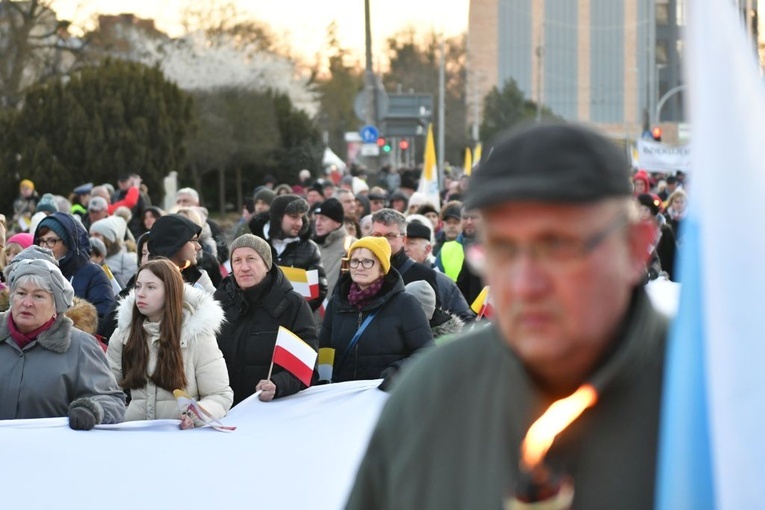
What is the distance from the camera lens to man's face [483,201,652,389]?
6.31ft

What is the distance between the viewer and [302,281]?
34.4ft

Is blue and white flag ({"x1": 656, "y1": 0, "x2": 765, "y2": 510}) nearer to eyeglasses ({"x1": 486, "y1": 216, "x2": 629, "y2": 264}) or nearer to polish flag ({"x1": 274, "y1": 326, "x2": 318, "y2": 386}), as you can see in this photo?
eyeglasses ({"x1": 486, "y1": 216, "x2": 629, "y2": 264})

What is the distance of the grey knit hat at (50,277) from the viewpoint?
22.2 feet

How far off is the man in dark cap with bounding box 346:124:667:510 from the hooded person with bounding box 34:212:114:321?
7.73 m

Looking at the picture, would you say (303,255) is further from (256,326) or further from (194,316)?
(194,316)

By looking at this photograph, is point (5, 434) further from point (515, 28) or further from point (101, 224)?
point (515, 28)

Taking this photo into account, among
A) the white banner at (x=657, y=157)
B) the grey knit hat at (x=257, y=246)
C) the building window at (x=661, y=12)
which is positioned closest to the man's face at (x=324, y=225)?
the grey knit hat at (x=257, y=246)

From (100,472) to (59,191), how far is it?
82.1ft

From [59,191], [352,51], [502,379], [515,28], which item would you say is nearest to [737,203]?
[502,379]

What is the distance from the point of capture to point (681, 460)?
1.87 metres

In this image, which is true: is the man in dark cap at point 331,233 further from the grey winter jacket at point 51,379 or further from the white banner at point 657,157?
the white banner at point 657,157

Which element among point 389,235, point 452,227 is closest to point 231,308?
point 389,235

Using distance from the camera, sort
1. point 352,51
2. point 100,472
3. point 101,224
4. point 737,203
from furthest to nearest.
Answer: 1. point 352,51
2. point 101,224
3. point 100,472
4. point 737,203

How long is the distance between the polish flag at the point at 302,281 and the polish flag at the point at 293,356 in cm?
280
